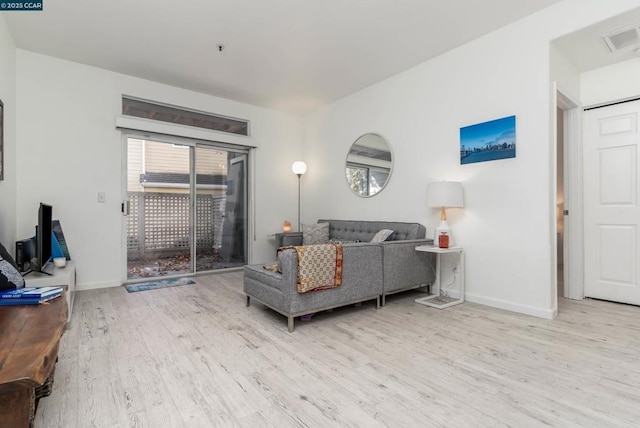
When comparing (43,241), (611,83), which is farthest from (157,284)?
(611,83)

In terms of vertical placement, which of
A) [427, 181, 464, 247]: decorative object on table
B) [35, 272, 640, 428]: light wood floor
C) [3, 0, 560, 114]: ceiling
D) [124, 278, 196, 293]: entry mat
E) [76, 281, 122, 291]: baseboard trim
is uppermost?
[3, 0, 560, 114]: ceiling

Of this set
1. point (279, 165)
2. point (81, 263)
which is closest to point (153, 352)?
point (81, 263)

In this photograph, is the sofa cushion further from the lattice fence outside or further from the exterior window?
the exterior window

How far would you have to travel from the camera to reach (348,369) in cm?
192

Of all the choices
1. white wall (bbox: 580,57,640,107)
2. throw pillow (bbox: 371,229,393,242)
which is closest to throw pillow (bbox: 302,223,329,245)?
throw pillow (bbox: 371,229,393,242)

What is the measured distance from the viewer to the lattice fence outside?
167 inches

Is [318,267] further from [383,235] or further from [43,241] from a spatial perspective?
[43,241]

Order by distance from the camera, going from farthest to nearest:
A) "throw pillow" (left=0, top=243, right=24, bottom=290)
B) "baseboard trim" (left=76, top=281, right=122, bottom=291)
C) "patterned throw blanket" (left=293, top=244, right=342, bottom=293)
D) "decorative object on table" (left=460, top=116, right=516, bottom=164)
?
"baseboard trim" (left=76, top=281, right=122, bottom=291), "decorative object on table" (left=460, top=116, right=516, bottom=164), "patterned throw blanket" (left=293, top=244, right=342, bottom=293), "throw pillow" (left=0, top=243, right=24, bottom=290)

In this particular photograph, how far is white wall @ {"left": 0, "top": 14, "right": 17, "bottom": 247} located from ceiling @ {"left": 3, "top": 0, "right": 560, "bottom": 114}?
8.4 inches

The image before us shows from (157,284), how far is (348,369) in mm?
3120

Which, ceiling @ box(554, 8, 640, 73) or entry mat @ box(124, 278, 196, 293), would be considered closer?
ceiling @ box(554, 8, 640, 73)

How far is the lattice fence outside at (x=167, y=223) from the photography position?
4.25 m

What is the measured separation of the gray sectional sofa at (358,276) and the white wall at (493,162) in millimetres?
421

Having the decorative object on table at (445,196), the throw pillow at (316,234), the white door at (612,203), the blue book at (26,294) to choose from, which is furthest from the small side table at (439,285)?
the blue book at (26,294)
